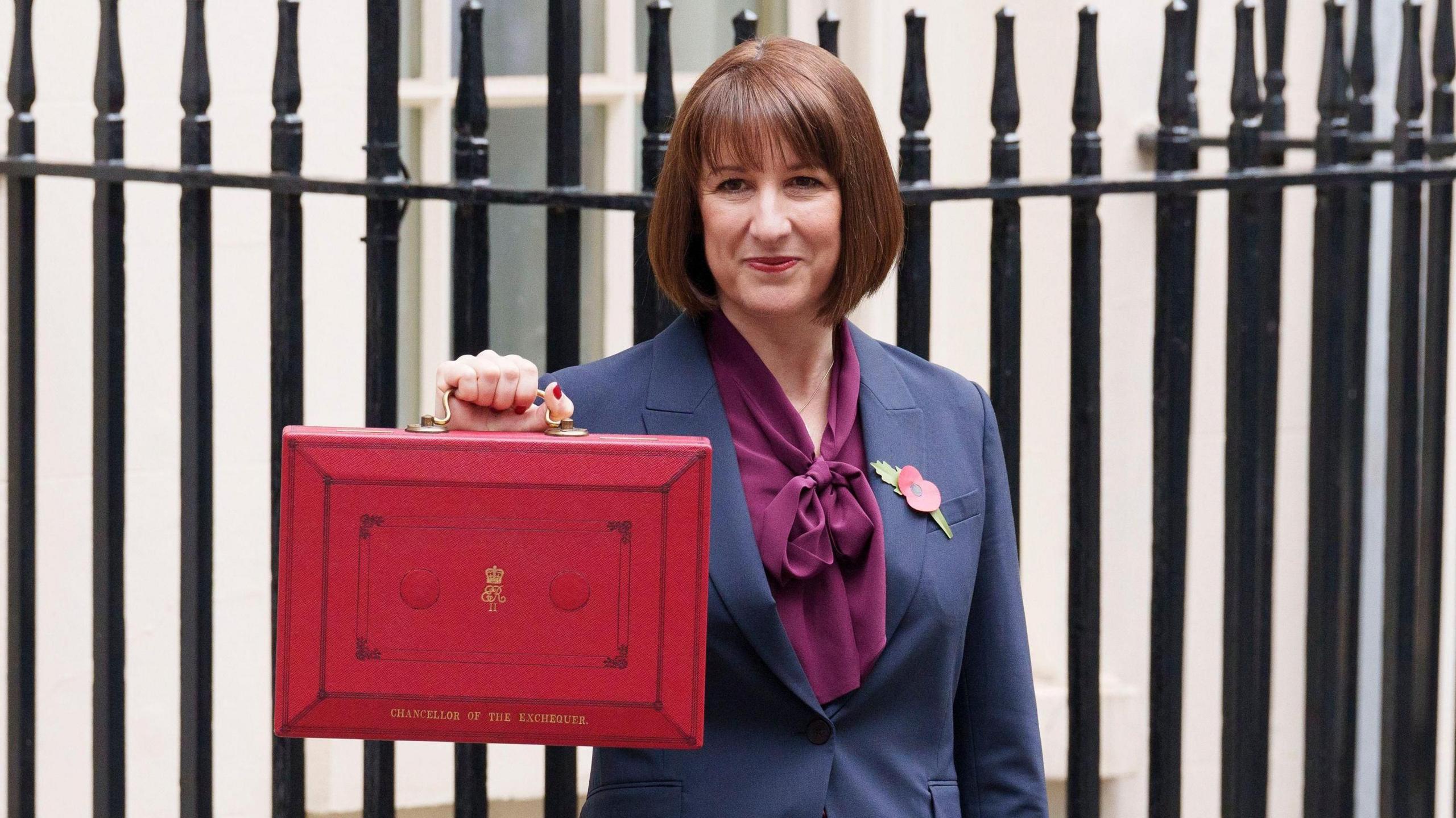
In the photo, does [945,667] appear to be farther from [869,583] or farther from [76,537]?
[76,537]

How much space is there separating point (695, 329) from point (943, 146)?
2432 mm

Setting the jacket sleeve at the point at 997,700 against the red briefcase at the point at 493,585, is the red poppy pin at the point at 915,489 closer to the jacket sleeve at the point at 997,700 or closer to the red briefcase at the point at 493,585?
the jacket sleeve at the point at 997,700

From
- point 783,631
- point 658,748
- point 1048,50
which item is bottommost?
point 658,748

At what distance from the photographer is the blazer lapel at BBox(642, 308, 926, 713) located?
1.83m

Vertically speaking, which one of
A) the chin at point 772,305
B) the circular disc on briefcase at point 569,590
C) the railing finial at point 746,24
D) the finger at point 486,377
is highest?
the railing finial at point 746,24

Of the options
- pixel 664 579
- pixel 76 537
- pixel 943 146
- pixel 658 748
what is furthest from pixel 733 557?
pixel 943 146

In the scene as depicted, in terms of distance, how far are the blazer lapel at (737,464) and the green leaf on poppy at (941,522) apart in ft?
0.07

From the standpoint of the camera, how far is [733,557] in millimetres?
1845

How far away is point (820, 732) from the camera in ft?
6.10

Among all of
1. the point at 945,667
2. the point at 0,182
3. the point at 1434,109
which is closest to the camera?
the point at 945,667

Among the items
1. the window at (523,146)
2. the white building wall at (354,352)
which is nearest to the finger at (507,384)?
the white building wall at (354,352)

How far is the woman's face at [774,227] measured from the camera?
73.1 inches

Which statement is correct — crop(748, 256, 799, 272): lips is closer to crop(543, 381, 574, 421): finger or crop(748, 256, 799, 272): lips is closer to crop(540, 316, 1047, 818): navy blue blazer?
crop(540, 316, 1047, 818): navy blue blazer

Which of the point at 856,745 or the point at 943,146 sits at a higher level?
the point at 943,146
